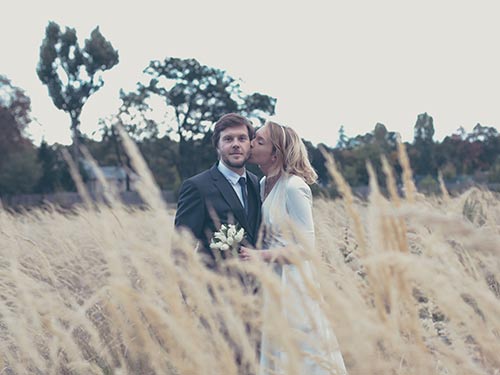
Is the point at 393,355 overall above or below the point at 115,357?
above

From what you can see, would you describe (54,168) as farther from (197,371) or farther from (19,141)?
(197,371)

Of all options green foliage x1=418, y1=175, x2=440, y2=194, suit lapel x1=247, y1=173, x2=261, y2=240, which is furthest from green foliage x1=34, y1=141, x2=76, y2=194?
suit lapel x1=247, y1=173, x2=261, y2=240

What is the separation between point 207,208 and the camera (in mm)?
3434

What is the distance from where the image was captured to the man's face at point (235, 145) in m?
3.48

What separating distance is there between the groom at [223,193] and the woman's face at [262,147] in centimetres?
4

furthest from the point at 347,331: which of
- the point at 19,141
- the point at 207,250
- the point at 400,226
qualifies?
the point at 19,141

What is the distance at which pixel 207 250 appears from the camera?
137 inches

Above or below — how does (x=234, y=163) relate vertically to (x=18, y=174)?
below

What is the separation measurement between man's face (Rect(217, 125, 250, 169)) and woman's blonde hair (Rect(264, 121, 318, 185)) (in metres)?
0.15

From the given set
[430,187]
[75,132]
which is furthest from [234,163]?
[75,132]

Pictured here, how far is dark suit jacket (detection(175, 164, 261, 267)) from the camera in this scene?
11.3ft

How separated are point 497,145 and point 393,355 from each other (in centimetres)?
7092

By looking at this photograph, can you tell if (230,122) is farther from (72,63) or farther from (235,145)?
(72,63)

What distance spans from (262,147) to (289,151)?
0.15m
